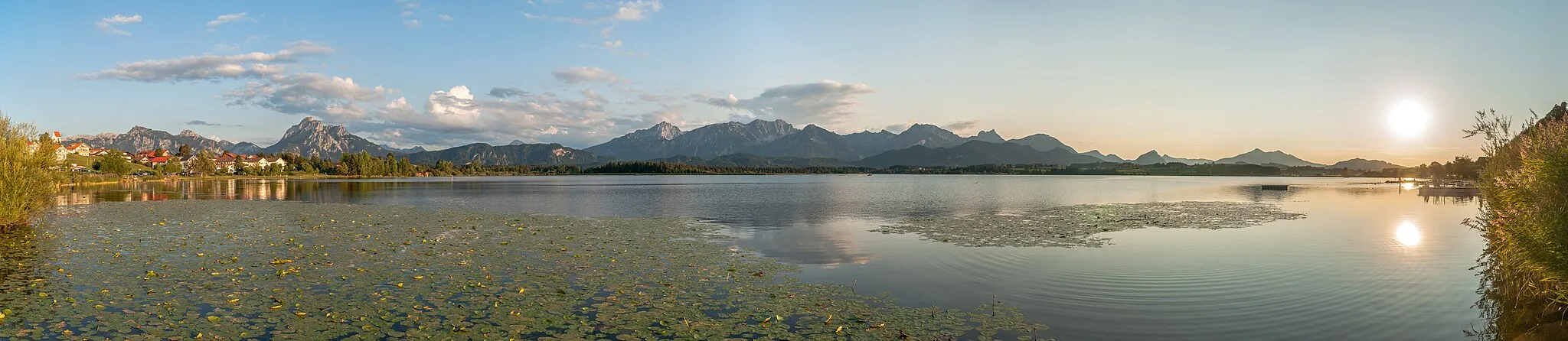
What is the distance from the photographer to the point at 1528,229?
13.8 metres

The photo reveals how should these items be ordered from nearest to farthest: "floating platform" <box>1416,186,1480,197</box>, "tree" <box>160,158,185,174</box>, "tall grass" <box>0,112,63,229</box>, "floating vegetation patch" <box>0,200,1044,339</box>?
1. "floating vegetation patch" <box>0,200,1044,339</box>
2. "tall grass" <box>0,112,63,229</box>
3. "floating platform" <box>1416,186,1480,197</box>
4. "tree" <box>160,158,185,174</box>

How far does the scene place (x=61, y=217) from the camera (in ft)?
124

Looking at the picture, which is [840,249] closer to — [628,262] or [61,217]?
[628,262]

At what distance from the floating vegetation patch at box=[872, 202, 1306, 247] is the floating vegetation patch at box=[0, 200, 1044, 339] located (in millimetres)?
11432

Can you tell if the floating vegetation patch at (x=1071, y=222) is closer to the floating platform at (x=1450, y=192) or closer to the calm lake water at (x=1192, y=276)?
the calm lake water at (x=1192, y=276)

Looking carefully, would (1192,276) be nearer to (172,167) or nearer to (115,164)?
(115,164)

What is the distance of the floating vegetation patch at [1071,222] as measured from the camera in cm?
2917

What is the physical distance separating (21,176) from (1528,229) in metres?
49.8

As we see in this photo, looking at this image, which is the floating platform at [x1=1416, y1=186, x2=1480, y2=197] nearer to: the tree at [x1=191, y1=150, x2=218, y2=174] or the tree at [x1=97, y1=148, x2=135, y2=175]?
the tree at [x1=97, y1=148, x2=135, y2=175]

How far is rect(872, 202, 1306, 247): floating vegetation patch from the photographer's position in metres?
29.2

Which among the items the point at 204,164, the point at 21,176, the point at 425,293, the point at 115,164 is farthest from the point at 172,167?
the point at 425,293

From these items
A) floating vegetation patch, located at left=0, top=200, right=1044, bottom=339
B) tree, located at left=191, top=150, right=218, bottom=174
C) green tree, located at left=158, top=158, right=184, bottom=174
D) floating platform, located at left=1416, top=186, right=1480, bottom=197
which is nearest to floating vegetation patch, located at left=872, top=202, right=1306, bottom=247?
floating vegetation patch, located at left=0, top=200, right=1044, bottom=339

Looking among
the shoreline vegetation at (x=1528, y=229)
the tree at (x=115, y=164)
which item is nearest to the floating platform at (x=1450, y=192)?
the shoreline vegetation at (x=1528, y=229)

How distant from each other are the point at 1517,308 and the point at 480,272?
2497cm
